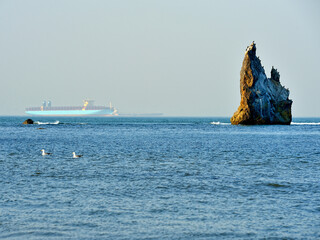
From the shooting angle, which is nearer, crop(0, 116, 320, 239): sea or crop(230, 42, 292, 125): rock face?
crop(0, 116, 320, 239): sea

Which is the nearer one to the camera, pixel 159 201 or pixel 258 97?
pixel 159 201

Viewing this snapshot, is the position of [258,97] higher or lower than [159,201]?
higher

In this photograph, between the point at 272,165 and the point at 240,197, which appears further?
the point at 272,165

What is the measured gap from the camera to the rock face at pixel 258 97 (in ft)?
427

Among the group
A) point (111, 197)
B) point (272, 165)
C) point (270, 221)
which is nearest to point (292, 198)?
point (270, 221)

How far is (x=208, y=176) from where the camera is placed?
28984 mm

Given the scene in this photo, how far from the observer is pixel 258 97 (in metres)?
130

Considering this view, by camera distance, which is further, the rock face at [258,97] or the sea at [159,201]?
the rock face at [258,97]

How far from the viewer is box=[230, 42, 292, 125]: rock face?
13000cm

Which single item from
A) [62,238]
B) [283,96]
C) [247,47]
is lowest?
[62,238]

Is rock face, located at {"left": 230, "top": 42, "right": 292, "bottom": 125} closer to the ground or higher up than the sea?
higher up

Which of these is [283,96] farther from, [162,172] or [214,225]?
[214,225]

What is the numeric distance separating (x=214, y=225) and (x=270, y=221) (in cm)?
241

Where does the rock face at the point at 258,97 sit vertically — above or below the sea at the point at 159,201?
above
